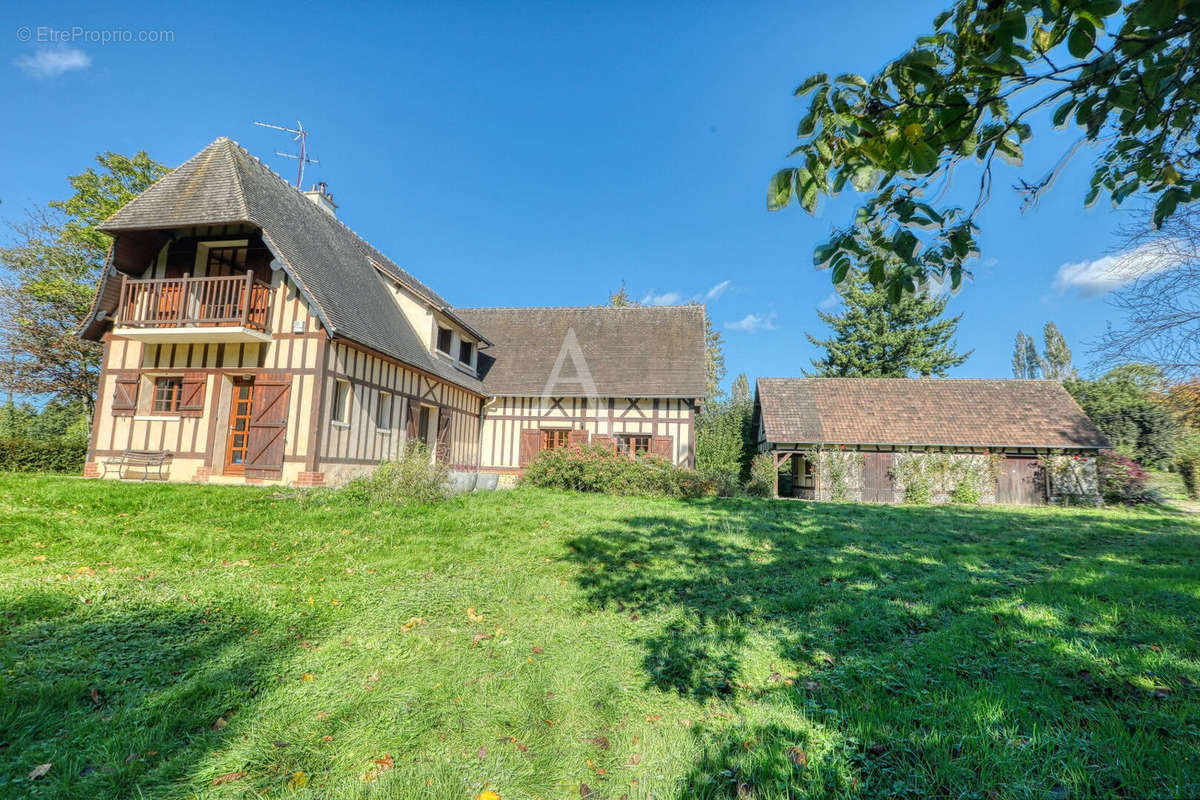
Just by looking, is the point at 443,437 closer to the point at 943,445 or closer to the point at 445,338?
the point at 445,338

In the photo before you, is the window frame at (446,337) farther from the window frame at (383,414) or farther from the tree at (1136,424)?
the tree at (1136,424)

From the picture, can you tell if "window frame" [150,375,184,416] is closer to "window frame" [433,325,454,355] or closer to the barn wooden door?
"window frame" [433,325,454,355]

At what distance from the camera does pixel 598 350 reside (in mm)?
16406

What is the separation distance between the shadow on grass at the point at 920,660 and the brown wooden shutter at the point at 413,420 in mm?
7112

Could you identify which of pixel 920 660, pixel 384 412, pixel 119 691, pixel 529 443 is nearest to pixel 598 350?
pixel 529 443

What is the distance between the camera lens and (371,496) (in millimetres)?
7801

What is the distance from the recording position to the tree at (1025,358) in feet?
147

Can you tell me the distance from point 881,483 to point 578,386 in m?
9.80

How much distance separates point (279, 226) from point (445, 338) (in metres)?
5.24

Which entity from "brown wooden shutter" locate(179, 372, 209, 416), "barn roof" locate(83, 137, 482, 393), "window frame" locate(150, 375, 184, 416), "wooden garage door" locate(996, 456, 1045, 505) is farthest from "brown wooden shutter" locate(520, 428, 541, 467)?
"wooden garage door" locate(996, 456, 1045, 505)

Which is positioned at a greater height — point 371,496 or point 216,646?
point 371,496

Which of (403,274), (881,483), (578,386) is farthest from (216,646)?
(881,483)

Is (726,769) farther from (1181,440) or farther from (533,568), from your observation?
(1181,440)

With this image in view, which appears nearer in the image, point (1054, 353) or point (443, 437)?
point (443, 437)
